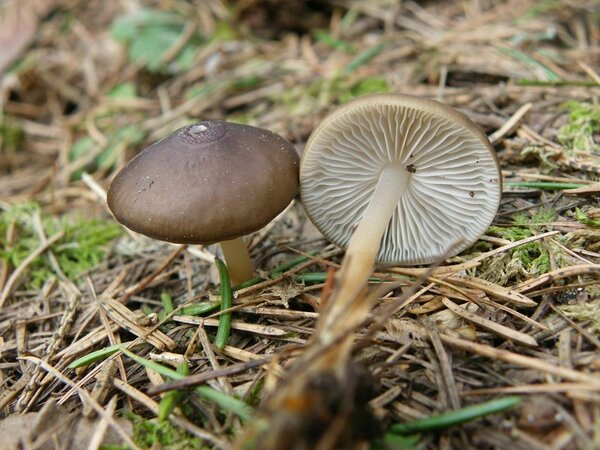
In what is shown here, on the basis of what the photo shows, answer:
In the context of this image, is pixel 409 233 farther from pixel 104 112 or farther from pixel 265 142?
pixel 104 112

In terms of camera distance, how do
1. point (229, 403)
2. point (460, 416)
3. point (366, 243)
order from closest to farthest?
point (460, 416) → point (229, 403) → point (366, 243)

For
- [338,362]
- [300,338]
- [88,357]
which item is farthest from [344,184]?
[88,357]

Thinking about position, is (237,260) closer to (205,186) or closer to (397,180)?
(205,186)

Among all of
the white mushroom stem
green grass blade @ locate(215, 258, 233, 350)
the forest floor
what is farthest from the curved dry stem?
green grass blade @ locate(215, 258, 233, 350)

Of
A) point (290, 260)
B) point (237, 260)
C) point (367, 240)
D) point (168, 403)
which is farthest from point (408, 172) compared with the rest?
point (168, 403)

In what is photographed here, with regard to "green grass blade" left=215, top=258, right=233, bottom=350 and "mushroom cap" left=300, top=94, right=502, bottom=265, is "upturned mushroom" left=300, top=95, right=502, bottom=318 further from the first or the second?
"green grass blade" left=215, top=258, right=233, bottom=350

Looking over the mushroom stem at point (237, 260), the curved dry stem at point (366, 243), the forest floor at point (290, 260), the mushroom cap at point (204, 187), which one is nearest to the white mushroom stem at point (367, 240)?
the curved dry stem at point (366, 243)

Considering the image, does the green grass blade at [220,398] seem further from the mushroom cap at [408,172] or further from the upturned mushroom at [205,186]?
the mushroom cap at [408,172]
